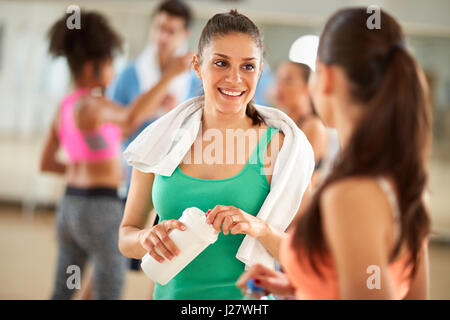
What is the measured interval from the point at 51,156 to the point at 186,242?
1.39 metres

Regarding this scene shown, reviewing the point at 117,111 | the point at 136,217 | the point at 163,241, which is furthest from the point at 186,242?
the point at 117,111

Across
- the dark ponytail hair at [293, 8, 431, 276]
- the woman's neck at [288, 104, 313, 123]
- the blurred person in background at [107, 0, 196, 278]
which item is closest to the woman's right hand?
the dark ponytail hair at [293, 8, 431, 276]

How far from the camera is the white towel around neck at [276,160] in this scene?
1.11 metres

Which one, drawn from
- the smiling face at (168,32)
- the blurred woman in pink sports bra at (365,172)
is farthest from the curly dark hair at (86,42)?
the blurred woman in pink sports bra at (365,172)

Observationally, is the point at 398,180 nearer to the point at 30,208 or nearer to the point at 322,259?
the point at 322,259

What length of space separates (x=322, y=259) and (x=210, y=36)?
59 cm

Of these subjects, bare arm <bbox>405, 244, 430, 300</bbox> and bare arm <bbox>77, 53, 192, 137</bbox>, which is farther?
bare arm <bbox>77, 53, 192, 137</bbox>

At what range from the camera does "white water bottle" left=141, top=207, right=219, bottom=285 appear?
978mm

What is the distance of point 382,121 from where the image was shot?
0.76 meters

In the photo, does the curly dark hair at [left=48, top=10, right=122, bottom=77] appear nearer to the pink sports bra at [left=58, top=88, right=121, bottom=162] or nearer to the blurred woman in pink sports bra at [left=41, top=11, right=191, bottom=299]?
the blurred woman in pink sports bra at [left=41, top=11, right=191, bottom=299]

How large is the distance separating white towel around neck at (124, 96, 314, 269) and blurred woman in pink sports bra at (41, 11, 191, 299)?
2.20 ft

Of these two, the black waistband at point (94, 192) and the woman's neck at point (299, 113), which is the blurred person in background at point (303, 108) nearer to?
the woman's neck at point (299, 113)

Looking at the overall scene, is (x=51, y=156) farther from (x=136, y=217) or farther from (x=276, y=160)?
(x=276, y=160)

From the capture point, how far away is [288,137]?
3.78 feet
